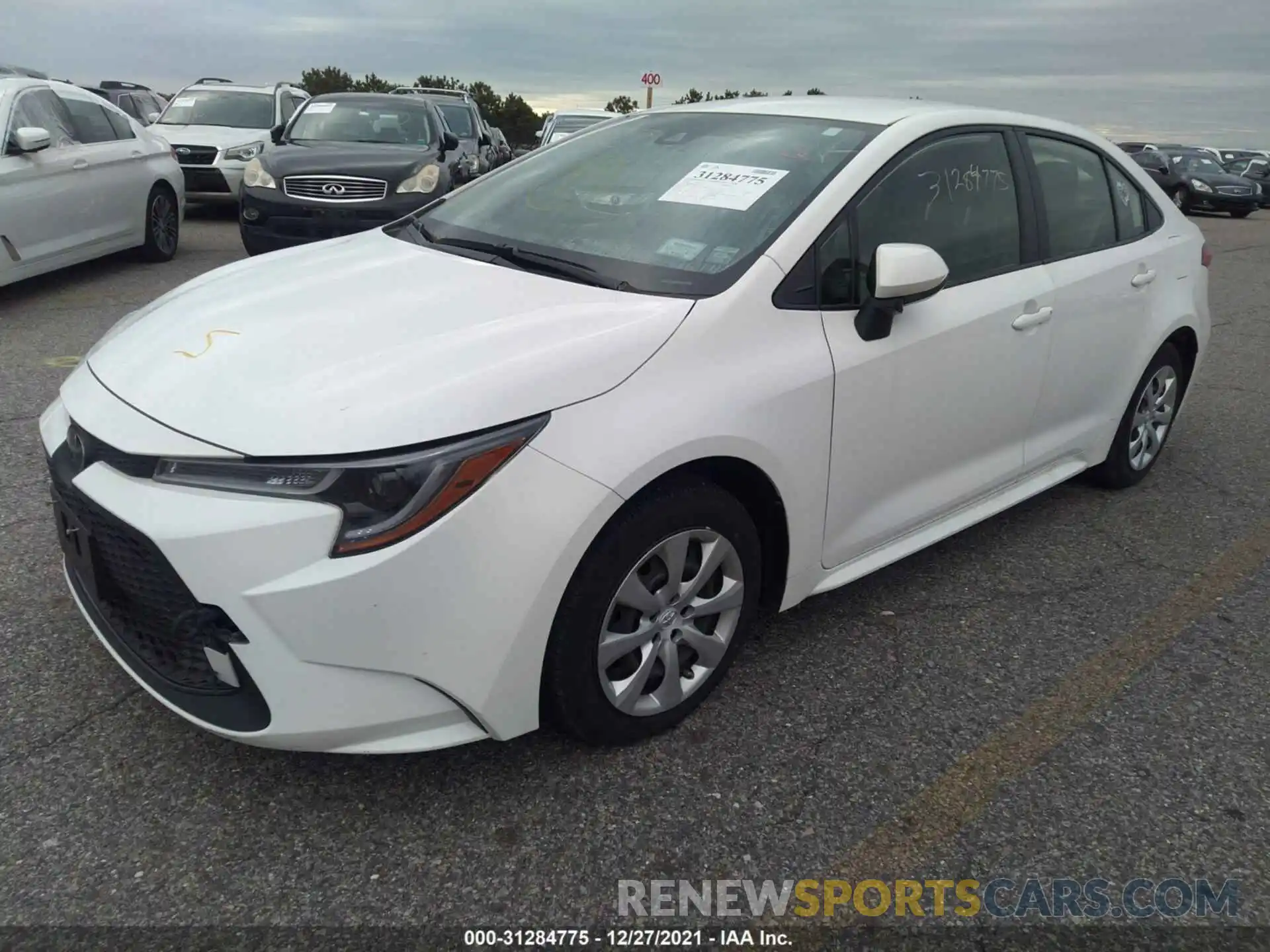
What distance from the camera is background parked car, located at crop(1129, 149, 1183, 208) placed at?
74.6 ft

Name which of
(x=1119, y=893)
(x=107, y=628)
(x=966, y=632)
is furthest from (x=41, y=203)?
(x=1119, y=893)

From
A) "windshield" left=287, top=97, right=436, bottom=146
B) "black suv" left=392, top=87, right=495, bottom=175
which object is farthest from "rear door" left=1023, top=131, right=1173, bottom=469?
"black suv" left=392, top=87, right=495, bottom=175

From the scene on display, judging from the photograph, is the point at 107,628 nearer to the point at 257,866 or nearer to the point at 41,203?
the point at 257,866

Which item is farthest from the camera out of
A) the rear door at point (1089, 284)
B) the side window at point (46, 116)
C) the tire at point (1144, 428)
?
the side window at point (46, 116)

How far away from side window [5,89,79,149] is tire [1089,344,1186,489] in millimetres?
7101

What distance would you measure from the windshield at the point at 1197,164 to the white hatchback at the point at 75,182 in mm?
22413

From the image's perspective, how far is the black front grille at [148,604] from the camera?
6.72 ft

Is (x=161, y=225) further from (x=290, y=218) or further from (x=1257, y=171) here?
(x=1257, y=171)

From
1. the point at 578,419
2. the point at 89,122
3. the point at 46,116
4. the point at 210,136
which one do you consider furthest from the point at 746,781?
the point at 210,136

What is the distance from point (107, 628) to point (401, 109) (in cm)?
904

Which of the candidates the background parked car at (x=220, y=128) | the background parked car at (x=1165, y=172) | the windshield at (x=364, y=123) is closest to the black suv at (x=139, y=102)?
the background parked car at (x=220, y=128)

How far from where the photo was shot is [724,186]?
115 inches

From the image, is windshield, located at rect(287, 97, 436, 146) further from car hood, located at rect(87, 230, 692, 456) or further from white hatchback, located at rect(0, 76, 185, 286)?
car hood, located at rect(87, 230, 692, 456)

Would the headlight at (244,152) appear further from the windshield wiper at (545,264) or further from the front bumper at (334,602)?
the front bumper at (334,602)
